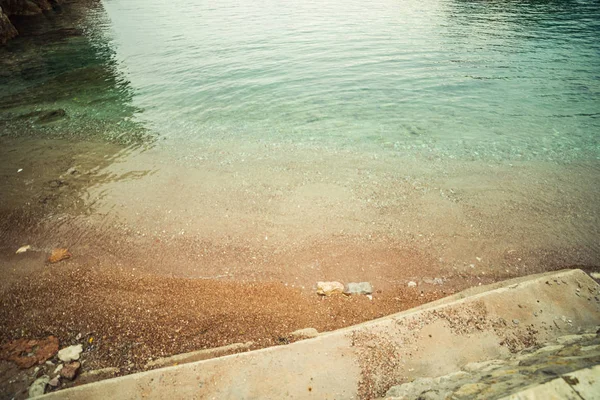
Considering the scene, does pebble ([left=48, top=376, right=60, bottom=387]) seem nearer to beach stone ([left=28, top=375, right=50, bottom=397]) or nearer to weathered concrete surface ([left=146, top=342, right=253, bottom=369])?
beach stone ([left=28, top=375, right=50, bottom=397])


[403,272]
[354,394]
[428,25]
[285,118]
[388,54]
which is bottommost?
[403,272]

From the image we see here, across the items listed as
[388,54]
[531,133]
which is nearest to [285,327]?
[531,133]

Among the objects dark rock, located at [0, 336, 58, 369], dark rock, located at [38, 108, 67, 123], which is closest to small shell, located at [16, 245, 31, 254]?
dark rock, located at [0, 336, 58, 369]

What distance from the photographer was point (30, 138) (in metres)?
9.02

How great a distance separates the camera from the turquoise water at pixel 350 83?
357 inches

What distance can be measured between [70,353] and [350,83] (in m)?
13.1

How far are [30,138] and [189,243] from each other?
821 cm

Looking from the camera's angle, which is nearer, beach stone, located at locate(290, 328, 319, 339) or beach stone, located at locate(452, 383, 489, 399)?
beach stone, located at locate(452, 383, 489, 399)

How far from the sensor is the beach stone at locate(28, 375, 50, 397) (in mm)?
3210

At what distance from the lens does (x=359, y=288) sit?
4.52 m

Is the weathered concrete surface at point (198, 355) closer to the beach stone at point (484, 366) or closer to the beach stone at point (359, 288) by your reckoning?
the beach stone at point (359, 288)

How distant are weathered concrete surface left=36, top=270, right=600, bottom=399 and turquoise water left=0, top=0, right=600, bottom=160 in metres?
5.49

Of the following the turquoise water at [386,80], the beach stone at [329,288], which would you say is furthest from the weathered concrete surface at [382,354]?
the turquoise water at [386,80]

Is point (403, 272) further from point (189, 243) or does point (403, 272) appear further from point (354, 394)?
point (189, 243)
